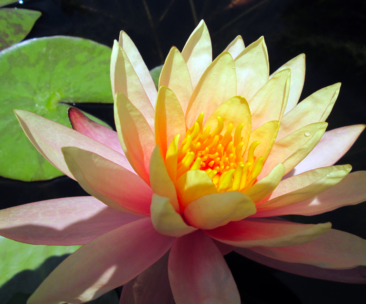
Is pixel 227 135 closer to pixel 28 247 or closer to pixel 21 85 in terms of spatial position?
pixel 28 247

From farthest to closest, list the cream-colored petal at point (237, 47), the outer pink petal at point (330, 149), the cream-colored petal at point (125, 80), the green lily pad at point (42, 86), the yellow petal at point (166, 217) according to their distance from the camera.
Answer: the green lily pad at point (42, 86) → the cream-colored petal at point (237, 47) → the outer pink petal at point (330, 149) → the cream-colored petal at point (125, 80) → the yellow petal at point (166, 217)

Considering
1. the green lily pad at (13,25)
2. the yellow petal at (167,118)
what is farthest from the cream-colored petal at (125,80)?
the green lily pad at (13,25)

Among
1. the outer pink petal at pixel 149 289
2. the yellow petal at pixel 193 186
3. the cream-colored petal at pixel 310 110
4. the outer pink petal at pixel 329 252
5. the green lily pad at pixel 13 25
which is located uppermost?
the green lily pad at pixel 13 25

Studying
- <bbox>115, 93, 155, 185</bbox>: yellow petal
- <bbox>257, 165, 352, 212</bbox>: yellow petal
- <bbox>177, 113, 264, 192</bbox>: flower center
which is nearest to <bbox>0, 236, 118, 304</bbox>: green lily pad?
<bbox>115, 93, 155, 185</bbox>: yellow petal

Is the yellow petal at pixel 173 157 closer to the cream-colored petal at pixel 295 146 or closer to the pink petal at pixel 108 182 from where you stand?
the pink petal at pixel 108 182

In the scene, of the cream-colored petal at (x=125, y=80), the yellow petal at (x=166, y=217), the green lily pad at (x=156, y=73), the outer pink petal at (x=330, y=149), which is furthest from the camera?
the green lily pad at (x=156, y=73)

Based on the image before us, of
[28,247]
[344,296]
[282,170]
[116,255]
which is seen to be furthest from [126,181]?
[344,296]
